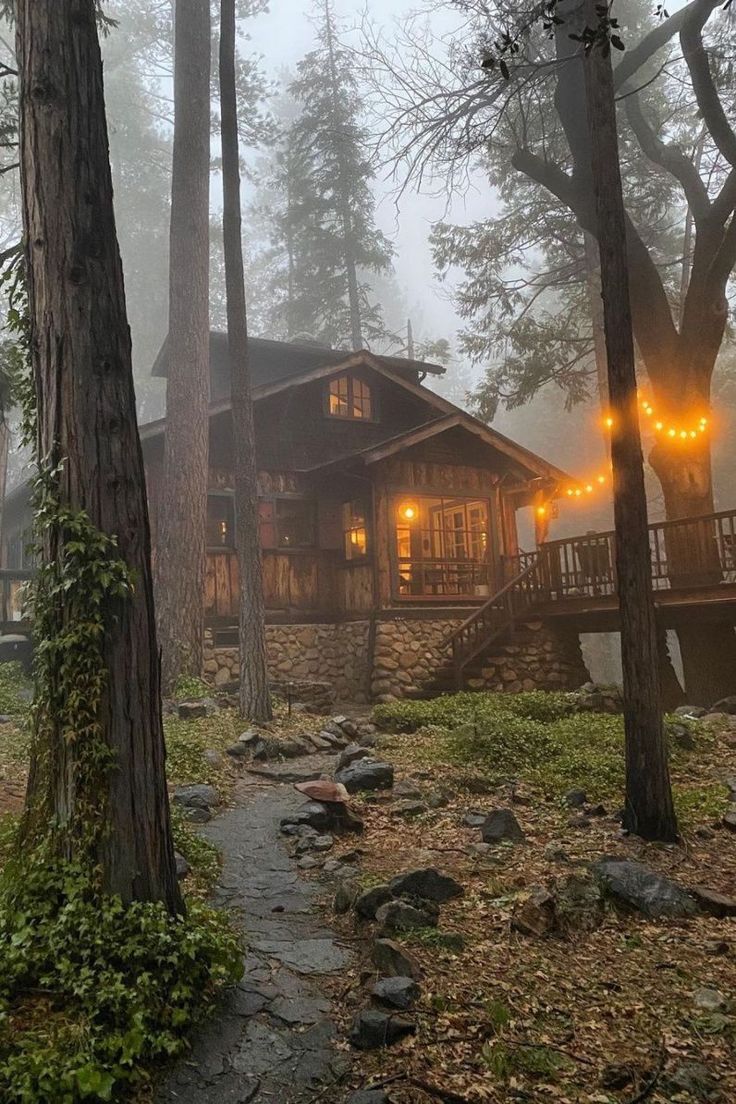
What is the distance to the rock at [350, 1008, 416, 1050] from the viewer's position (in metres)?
3.20

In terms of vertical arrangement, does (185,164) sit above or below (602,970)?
above

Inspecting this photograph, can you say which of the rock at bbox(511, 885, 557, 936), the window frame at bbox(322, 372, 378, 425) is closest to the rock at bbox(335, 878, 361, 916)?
the rock at bbox(511, 885, 557, 936)

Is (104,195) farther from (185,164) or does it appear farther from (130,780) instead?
(185,164)

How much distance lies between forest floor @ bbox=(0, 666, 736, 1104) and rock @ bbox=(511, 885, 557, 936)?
0.03 metres

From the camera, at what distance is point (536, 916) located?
4348 mm

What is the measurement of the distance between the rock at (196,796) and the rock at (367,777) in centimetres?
139

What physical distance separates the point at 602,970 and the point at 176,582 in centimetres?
1210

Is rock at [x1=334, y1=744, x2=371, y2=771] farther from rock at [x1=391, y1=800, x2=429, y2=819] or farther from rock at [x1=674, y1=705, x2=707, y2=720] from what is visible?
rock at [x1=674, y1=705, x2=707, y2=720]

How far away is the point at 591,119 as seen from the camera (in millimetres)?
6797

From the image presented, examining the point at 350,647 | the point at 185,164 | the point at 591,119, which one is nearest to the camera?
the point at 591,119

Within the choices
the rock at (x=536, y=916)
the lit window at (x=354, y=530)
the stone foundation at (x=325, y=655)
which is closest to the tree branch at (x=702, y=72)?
the lit window at (x=354, y=530)

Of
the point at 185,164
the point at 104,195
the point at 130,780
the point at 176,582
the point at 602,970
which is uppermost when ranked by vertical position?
the point at 185,164

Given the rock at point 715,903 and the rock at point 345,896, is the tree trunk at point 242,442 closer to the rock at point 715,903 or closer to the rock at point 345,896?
the rock at point 345,896

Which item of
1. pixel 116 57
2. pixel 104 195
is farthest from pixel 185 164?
pixel 116 57
